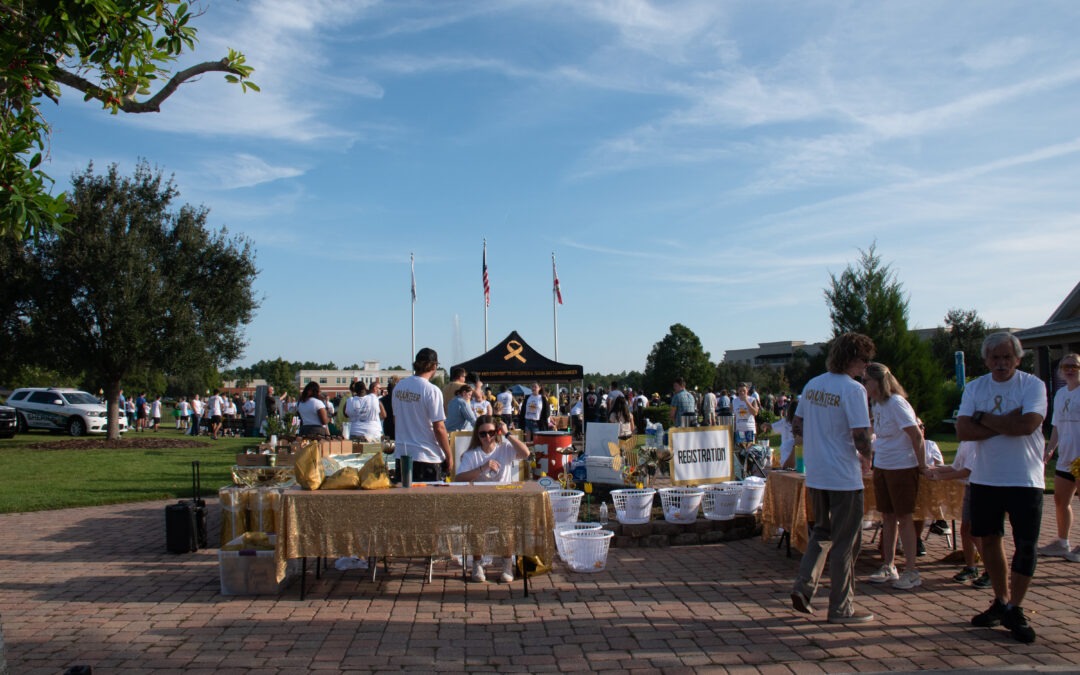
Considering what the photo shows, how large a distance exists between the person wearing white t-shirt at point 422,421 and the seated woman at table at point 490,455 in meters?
0.21

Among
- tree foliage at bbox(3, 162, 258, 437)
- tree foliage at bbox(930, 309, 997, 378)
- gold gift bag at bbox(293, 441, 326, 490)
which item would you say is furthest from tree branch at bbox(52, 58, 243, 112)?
tree foliage at bbox(930, 309, 997, 378)

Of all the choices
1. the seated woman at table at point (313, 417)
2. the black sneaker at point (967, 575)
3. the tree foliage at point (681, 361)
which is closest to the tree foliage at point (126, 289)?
the seated woman at table at point (313, 417)

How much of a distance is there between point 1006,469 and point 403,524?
3.99 meters

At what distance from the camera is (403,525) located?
19.1 feet

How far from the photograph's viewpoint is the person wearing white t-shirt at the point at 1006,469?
15.9 ft

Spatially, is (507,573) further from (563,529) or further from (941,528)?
(941,528)

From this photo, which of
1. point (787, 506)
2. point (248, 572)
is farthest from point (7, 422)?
point (787, 506)

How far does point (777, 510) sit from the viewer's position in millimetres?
7531

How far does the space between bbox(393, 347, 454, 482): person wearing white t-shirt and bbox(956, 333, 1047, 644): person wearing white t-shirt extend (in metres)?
3.99

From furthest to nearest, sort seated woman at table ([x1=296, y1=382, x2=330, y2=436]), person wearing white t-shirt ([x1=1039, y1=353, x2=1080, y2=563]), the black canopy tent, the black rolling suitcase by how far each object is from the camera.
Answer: the black canopy tent
seated woman at table ([x1=296, y1=382, x2=330, y2=436])
the black rolling suitcase
person wearing white t-shirt ([x1=1039, y1=353, x2=1080, y2=563])

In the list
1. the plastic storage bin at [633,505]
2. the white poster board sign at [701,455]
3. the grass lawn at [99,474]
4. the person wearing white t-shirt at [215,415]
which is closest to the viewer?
the plastic storage bin at [633,505]

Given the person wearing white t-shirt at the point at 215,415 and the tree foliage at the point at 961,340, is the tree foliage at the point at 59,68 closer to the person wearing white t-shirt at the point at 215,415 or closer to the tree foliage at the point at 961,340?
the person wearing white t-shirt at the point at 215,415

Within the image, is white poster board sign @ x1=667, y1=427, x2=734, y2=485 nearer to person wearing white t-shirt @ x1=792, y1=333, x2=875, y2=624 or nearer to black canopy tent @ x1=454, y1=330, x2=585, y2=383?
person wearing white t-shirt @ x1=792, y1=333, x2=875, y2=624

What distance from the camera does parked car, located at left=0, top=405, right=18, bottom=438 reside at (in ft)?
80.7
